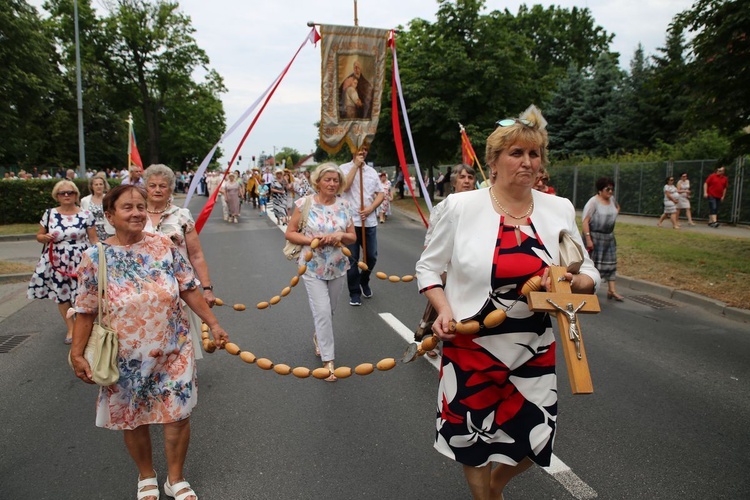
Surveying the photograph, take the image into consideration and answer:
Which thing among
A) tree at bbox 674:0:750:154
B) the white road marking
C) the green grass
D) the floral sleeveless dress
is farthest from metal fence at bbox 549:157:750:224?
the floral sleeveless dress

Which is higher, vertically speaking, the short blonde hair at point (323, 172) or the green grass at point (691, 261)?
the short blonde hair at point (323, 172)

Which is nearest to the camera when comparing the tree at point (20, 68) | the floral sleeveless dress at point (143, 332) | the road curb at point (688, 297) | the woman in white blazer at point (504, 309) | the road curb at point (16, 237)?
the woman in white blazer at point (504, 309)

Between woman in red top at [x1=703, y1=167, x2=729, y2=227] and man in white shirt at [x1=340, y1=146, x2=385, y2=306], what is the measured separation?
41.6 ft

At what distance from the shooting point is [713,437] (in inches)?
147

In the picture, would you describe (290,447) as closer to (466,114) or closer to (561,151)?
(466,114)

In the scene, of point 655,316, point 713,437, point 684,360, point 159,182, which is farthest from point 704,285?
point 159,182

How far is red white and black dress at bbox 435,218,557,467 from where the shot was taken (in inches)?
92.4

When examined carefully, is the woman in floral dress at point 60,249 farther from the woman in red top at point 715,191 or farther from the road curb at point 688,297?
the woman in red top at point 715,191

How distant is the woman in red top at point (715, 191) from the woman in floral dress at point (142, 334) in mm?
16646

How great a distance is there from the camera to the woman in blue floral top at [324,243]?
4883 mm

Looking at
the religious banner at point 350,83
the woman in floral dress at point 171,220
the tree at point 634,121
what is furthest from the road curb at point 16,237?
the tree at point 634,121

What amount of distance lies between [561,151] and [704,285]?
1002 inches

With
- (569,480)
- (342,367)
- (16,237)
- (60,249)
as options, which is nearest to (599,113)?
(16,237)

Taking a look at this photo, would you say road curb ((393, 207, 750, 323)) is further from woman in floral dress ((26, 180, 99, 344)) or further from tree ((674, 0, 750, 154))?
woman in floral dress ((26, 180, 99, 344))
